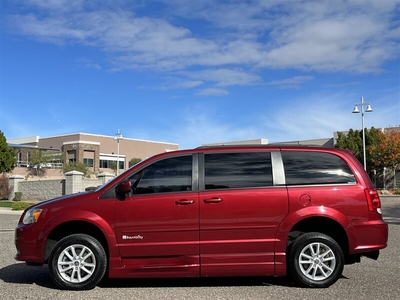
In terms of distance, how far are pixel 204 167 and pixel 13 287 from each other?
315cm

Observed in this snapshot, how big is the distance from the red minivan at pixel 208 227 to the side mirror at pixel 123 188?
15 mm

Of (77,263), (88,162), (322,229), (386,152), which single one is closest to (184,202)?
(77,263)

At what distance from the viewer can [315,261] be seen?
6.18m

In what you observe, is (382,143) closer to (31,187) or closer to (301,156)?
(31,187)

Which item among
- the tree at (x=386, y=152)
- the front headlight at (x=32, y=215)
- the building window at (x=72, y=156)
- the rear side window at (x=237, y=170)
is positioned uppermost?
the building window at (x=72, y=156)

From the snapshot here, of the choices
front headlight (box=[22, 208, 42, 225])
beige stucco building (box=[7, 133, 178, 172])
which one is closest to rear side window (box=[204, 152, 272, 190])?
front headlight (box=[22, 208, 42, 225])

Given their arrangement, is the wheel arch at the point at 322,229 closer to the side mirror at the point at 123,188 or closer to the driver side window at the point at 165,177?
the driver side window at the point at 165,177

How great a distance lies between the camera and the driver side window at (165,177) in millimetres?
6312

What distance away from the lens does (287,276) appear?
6.85 meters

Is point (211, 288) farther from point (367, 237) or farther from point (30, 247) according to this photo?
point (30, 247)

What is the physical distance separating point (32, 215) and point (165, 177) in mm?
1948

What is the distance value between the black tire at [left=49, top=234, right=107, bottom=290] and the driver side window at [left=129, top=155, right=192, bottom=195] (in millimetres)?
945

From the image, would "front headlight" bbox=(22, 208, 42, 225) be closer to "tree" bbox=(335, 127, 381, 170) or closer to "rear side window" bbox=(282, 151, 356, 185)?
"rear side window" bbox=(282, 151, 356, 185)

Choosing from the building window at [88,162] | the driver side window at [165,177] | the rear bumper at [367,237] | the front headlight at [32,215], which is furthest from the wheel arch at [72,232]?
the building window at [88,162]
